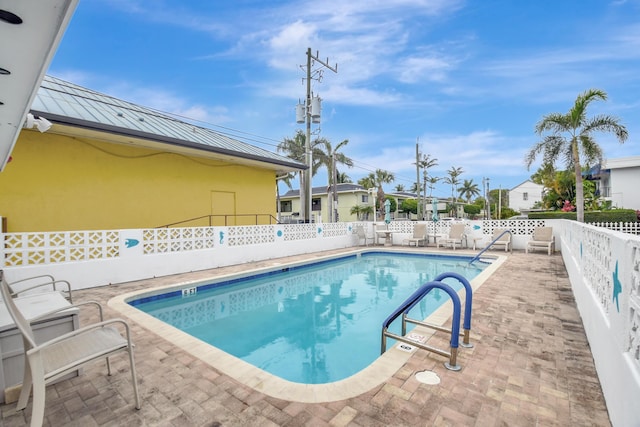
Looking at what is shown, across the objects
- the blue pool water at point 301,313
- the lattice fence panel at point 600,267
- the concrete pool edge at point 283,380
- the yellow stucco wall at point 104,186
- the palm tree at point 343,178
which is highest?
the palm tree at point 343,178

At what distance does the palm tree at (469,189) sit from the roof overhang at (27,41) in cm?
7911

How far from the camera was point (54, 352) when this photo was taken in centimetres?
240

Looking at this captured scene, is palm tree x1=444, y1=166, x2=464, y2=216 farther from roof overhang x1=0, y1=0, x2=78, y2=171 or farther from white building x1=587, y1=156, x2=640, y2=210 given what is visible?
roof overhang x1=0, y1=0, x2=78, y2=171

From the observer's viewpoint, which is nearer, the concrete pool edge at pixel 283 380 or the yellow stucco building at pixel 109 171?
the concrete pool edge at pixel 283 380

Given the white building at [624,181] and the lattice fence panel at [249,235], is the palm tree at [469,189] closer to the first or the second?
the white building at [624,181]

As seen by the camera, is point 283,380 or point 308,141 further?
point 308,141

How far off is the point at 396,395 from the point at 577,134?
18424 mm

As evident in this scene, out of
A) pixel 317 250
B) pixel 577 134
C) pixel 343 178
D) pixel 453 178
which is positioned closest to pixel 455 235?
pixel 317 250

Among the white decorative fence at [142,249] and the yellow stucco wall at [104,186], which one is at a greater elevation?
the yellow stucco wall at [104,186]

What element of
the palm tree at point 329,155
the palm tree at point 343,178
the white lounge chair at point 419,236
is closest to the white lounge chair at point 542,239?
the white lounge chair at point 419,236

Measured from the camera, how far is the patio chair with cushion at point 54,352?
185 cm

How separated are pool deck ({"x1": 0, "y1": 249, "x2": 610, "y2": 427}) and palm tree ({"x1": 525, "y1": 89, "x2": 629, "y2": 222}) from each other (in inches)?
593

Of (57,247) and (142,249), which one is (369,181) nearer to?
(142,249)

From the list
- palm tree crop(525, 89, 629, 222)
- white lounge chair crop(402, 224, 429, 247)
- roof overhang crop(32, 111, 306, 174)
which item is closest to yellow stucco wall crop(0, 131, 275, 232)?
roof overhang crop(32, 111, 306, 174)
